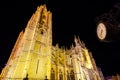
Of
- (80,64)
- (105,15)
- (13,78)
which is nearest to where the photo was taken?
(105,15)

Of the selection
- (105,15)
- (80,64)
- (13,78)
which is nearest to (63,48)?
(80,64)

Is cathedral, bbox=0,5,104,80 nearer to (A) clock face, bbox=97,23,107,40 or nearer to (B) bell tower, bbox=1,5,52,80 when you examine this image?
(B) bell tower, bbox=1,5,52,80

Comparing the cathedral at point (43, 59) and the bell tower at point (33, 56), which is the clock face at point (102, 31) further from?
the bell tower at point (33, 56)

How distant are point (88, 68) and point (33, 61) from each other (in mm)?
11101

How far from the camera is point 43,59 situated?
16891mm

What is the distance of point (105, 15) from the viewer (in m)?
2.66

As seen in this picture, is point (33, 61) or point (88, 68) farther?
point (88, 68)

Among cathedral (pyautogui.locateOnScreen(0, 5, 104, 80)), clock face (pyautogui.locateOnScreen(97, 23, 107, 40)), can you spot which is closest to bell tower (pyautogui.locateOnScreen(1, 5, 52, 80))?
cathedral (pyautogui.locateOnScreen(0, 5, 104, 80))

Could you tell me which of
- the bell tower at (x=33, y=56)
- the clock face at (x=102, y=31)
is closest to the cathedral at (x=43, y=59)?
the bell tower at (x=33, y=56)

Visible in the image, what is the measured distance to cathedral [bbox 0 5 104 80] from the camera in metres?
14.7

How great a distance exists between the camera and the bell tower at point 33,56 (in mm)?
14320

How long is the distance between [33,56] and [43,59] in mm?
1528

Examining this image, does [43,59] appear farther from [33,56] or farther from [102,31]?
[102,31]

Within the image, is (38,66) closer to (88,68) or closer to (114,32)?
(88,68)
